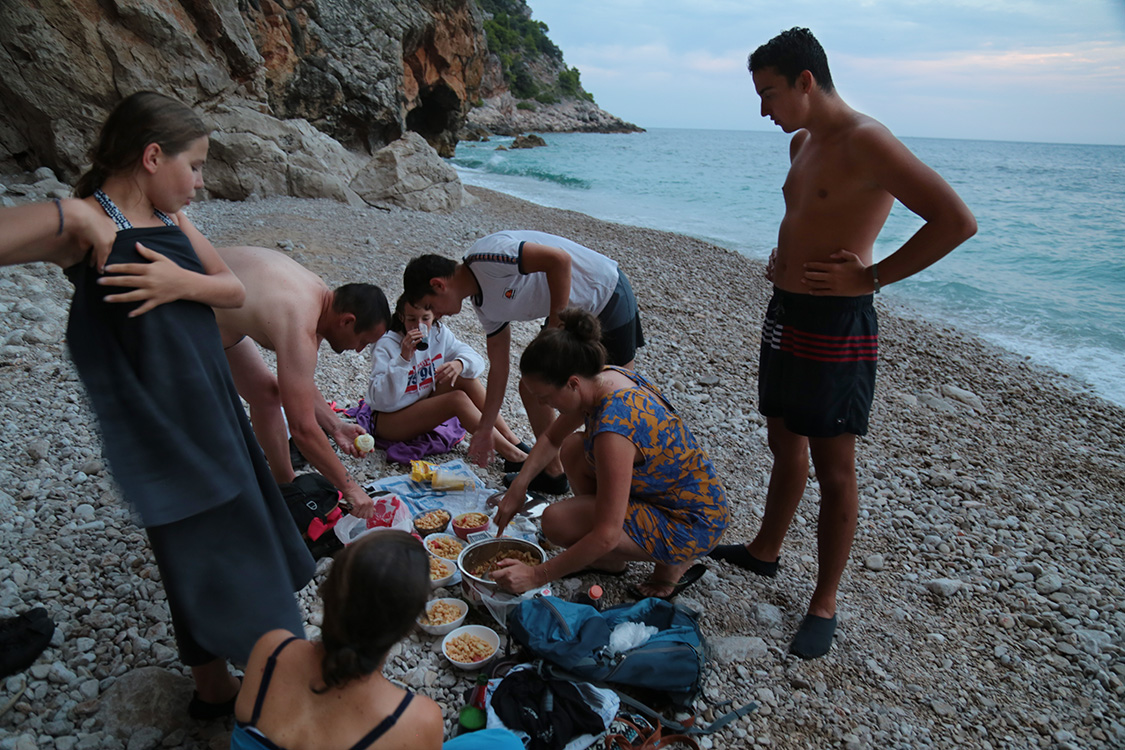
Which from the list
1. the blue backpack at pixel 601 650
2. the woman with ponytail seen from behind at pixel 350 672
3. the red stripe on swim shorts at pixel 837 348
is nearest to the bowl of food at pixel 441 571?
the blue backpack at pixel 601 650

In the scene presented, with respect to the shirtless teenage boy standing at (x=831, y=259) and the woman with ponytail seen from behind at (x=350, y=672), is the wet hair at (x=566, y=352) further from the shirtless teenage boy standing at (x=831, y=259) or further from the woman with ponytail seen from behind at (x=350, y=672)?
the woman with ponytail seen from behind at (x=350, y=672)

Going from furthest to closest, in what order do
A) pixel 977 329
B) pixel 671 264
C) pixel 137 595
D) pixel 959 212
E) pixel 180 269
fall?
pixel 671 264, pixel 977 329, pixel 137 595, pixel 959 212, pixel 180 269

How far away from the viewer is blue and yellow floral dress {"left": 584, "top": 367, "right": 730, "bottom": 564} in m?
2.73

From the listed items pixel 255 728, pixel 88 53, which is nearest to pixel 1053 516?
pixel 255 728

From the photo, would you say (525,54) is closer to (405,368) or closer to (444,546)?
(405,368)

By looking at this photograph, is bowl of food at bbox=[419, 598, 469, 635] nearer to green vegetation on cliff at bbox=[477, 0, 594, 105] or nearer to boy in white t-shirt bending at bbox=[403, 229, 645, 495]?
boy in white t-shirt bending at bbox=[403, 229, 645, 495]

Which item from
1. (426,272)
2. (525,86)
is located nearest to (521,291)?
(426,272)

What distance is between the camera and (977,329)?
9484 mm

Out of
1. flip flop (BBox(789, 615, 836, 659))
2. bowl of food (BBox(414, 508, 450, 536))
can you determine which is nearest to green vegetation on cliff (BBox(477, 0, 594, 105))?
bowl of food (BBox(414, 508, 450, 536))

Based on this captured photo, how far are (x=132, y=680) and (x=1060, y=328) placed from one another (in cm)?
1178

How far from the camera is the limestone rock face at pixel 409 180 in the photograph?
43.5 feet

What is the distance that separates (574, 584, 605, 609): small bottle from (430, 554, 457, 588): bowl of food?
0.57 metres

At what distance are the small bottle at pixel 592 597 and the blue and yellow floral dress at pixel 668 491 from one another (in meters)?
0.27

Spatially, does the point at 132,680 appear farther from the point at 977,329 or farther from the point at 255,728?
the point at 977,329
